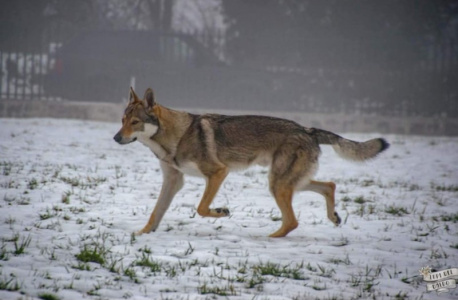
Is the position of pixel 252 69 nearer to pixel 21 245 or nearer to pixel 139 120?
pixel 139 120

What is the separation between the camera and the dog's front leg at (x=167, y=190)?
595cm

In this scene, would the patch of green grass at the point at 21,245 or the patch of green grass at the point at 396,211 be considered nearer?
the patch of green grass at the point at 21,245

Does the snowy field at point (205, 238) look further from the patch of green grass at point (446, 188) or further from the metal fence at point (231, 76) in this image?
the metal fence at point (231, 76)

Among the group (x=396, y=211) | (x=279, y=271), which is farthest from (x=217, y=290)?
(x=396, y=211)

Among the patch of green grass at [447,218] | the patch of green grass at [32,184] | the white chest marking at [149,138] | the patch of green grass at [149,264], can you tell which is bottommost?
the patch of green grass at [149,264]

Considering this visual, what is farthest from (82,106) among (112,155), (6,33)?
(112,155)

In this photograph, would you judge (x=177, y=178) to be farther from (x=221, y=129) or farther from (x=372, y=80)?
(x=372, y=80)

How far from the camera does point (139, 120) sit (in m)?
5.92

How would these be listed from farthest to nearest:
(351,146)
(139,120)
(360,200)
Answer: (360,200) < (351,146) < (139,120)

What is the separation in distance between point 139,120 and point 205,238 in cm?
135

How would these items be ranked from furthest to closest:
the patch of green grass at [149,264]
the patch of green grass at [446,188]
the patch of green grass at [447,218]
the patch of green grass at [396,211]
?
the patch of green grass at [446,188] < the patch of green grass at [396,211] < the patch of green grass at [447,218] < the patch of green grass at [149,264]

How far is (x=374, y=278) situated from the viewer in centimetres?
457

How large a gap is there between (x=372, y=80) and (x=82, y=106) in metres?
8.55

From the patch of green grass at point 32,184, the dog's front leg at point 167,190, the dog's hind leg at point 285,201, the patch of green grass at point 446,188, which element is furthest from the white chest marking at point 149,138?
the patch of green grass at point 446,188
